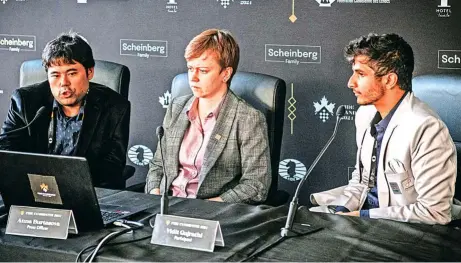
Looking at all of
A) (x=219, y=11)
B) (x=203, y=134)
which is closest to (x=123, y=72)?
(x=203, y=134)

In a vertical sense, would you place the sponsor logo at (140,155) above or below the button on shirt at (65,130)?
below

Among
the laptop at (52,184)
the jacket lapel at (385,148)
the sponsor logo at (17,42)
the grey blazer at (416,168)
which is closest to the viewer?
the laptop at (52,184)

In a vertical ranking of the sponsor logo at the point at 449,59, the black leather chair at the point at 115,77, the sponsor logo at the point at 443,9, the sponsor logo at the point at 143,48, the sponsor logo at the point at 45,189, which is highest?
the sponsor logo at the point at 443,9

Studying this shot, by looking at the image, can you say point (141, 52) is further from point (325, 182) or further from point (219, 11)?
point (325, 182)

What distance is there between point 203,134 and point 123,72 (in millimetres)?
560

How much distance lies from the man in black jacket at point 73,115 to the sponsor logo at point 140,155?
3.58 ft

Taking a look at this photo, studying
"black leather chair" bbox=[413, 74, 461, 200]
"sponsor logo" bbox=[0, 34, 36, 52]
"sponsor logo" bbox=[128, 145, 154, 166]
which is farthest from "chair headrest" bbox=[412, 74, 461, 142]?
"sponsor logo" bbox=[0, 34, 36, 52]

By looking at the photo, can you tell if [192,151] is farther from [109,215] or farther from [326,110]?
[326,110]

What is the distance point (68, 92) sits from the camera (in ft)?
10.1

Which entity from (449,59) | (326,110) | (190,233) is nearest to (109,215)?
(190,233)

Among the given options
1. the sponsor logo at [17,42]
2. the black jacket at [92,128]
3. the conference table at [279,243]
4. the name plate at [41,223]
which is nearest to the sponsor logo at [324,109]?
the black jacket at [92,128]

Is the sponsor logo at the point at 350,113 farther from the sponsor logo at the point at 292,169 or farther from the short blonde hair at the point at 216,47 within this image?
the short blonde hair at the point at 216,47

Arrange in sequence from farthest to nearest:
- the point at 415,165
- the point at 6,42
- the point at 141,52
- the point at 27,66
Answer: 1. the point at 6,42
2. the point at 141,52
3. the point at 27,66
4. the point at 415,165

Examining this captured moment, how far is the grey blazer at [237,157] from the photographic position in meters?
2.85
